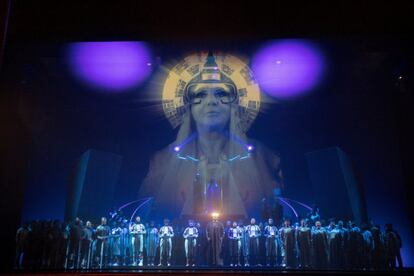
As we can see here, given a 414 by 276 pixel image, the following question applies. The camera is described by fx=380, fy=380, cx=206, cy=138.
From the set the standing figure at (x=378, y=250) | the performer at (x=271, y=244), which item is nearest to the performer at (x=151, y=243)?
the performer at (x=271, y=244)

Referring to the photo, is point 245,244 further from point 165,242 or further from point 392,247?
point 392,247

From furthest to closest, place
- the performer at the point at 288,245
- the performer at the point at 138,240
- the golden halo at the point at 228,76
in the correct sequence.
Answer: the golden halo at the point at 228,76 < the performer at the point at 138,240 < the performer at the point at 288,245

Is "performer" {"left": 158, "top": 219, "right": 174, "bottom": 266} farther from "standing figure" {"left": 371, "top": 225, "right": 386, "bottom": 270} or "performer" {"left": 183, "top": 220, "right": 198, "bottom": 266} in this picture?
"standing figure" {"left": 371, "top": 225, "right": 386, "bottom": 270}

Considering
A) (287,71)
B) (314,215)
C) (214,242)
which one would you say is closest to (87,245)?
(214,242)

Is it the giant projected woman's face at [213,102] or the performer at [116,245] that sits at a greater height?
the giant projected woman's face at [213,102]

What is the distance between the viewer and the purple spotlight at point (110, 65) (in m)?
8.04

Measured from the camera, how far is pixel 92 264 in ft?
24.8

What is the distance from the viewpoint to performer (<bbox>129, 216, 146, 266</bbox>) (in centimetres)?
772

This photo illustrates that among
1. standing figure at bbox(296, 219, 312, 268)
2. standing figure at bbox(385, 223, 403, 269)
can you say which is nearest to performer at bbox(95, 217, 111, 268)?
standing figure at bbox(296, 219, 312, 268)

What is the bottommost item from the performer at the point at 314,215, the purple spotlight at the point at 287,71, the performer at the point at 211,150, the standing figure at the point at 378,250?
the standing figure at the point at 378,250

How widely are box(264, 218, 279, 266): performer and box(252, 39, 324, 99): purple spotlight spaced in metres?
3.09

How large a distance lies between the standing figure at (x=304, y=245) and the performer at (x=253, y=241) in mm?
805

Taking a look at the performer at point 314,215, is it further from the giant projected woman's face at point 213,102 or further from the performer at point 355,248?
the giant projected woman's face at point 213,102

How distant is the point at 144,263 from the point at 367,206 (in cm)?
490
